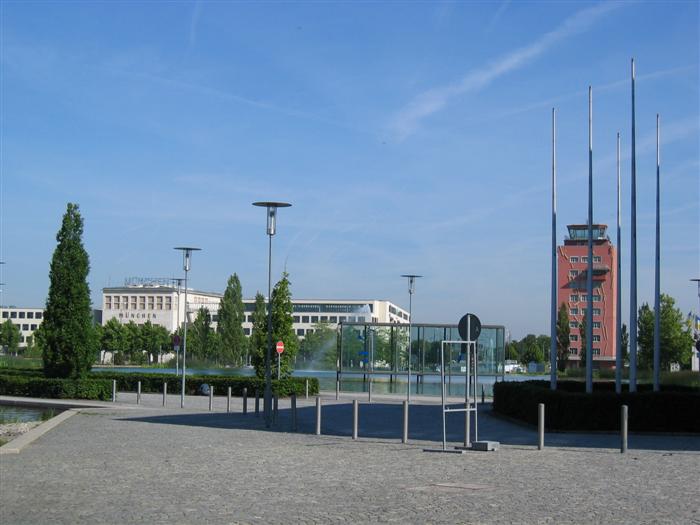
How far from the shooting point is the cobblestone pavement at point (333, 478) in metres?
10.4

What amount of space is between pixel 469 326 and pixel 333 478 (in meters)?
6.43

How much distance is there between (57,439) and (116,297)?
150794 millimetres

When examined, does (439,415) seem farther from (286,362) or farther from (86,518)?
(86,518)

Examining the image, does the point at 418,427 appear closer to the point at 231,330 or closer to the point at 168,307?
the point at 231,330

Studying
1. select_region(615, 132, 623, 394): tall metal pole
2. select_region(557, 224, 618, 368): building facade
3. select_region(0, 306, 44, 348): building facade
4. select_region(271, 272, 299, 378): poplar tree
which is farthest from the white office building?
select_region(615, 132, 623, 394): tall metal pole

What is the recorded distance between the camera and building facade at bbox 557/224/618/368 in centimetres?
12350

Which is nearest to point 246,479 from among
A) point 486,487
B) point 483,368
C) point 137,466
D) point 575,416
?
point 137,466

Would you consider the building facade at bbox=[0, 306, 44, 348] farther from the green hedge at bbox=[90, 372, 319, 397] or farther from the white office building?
the green hedge at bbox=[90, 372, 319, 397]

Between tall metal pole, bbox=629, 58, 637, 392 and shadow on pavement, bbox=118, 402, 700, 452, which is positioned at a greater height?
tall metal pole, bbox=629, 58, 637, 392

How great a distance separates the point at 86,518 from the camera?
32.1 feet

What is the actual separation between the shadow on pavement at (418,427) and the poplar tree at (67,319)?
36.5ft

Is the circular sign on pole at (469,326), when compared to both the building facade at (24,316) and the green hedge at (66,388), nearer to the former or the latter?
the green hedge at (66,388)

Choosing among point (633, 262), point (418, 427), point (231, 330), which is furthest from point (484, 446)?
point (231, 330)

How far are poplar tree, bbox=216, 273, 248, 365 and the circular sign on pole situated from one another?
95.6 meters
